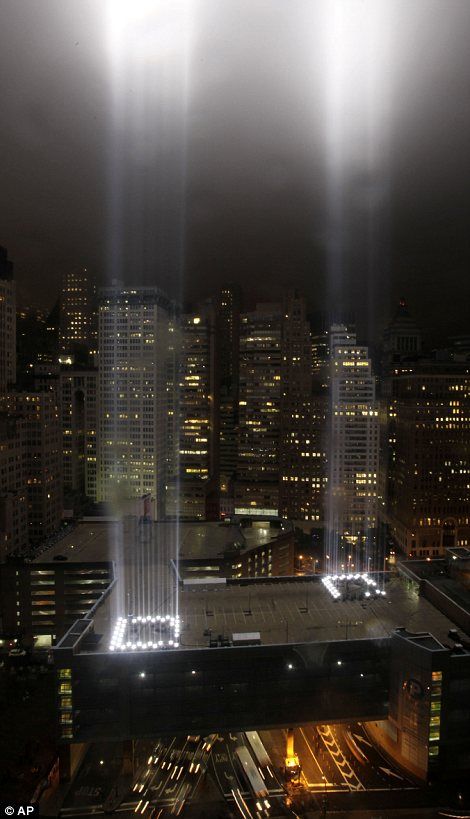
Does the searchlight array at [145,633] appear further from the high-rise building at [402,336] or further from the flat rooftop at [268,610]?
the high-rise building at [402,336]

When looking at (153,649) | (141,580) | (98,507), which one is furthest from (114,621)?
(98,507)

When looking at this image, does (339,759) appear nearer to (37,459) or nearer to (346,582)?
(346,582)

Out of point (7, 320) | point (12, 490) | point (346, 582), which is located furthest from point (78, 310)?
point (346, 582)

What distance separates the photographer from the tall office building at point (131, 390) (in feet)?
119

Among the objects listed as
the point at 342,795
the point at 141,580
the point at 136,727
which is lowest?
the point at 342,795

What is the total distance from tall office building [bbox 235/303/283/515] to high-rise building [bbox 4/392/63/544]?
45.5 feet

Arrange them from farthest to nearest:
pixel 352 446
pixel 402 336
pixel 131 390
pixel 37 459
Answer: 1. pixel 402 336
2. pixel 131 390
3. pixel 352 446
4. pixel 37 459

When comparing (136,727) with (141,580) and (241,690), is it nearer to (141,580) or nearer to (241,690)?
(241,690)

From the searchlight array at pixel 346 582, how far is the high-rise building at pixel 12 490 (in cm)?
1603

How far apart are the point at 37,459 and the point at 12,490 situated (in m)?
3.22

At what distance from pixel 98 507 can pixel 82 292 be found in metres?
38.9

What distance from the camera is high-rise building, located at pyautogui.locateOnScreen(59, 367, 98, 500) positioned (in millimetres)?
38781

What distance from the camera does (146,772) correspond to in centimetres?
1309

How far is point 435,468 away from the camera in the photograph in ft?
110
